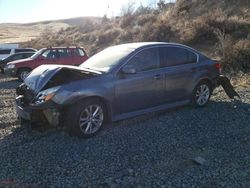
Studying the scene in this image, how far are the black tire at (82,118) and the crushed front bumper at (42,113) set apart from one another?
21 centimetres

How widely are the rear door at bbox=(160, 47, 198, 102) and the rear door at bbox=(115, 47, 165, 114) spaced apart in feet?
0.67

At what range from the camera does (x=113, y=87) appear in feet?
22.9

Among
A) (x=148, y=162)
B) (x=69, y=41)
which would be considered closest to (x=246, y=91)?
(x=148, y=162)

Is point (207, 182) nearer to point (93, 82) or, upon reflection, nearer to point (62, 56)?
point (93, 82)

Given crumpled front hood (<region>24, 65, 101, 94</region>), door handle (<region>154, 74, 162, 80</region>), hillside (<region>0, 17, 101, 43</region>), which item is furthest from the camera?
hillside (<region>0, 17, 101, 43</region>)

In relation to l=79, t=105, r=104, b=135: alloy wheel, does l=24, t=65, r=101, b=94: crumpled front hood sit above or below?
above

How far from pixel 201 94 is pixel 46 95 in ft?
13.2

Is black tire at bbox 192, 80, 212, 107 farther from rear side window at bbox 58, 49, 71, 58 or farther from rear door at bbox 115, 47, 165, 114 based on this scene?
rear side window at bbox 58, 49, 71, 58

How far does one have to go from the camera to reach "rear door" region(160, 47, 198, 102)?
26.4 ft

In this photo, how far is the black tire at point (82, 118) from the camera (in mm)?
6449

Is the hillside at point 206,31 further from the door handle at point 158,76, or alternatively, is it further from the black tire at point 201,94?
the door handle at point 158,76

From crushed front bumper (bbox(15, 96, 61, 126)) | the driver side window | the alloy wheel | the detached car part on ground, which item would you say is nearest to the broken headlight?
the detached car part on ground

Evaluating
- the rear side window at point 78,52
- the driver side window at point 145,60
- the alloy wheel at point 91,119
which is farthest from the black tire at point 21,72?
the alloy wheel at point 91,119

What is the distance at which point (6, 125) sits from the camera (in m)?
7.94
